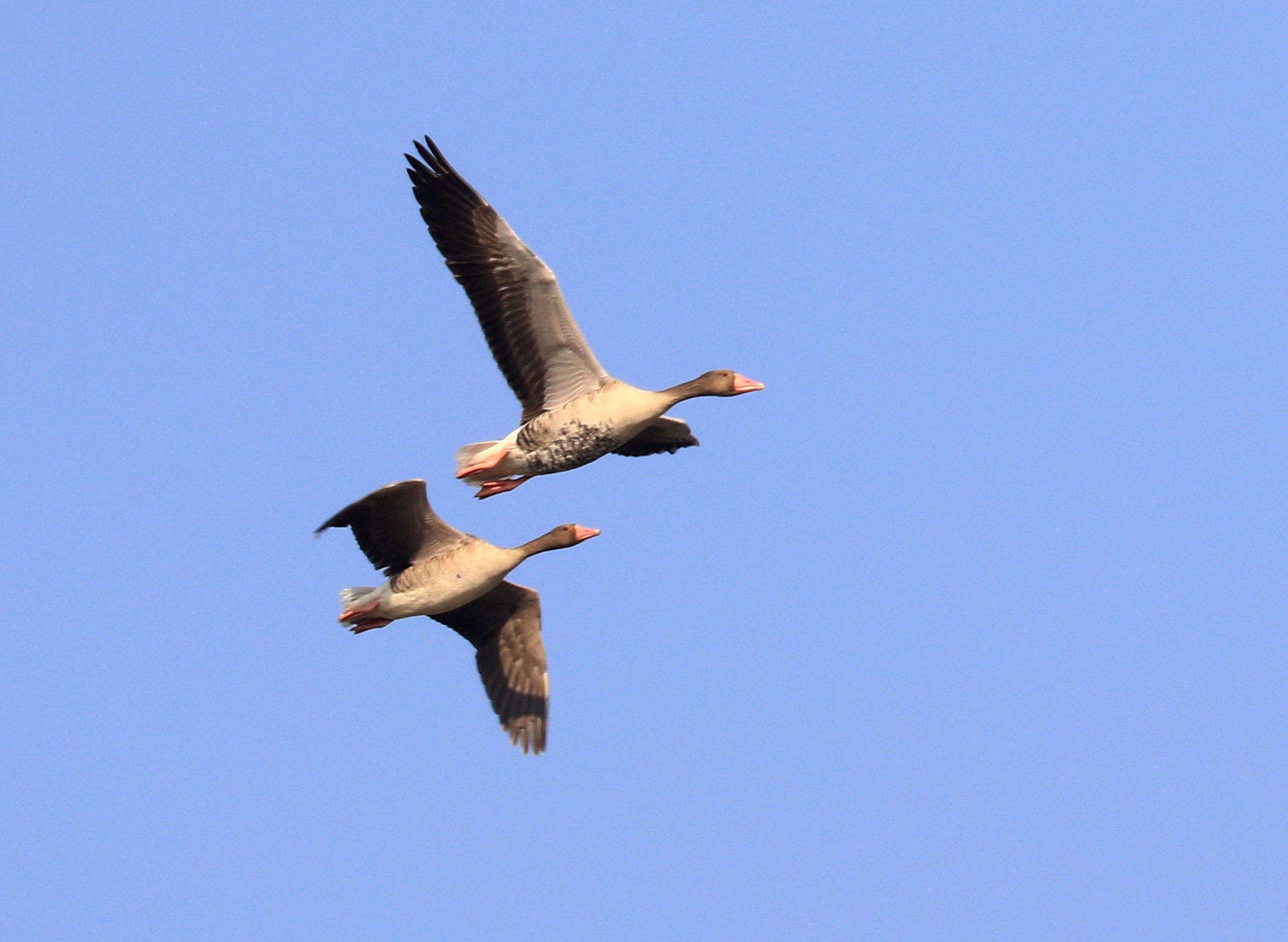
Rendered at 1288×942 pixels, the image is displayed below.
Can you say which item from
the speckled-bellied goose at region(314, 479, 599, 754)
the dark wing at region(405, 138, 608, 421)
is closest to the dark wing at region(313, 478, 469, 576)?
the speckled-bellied goose at region(314, 479, 599, 754)

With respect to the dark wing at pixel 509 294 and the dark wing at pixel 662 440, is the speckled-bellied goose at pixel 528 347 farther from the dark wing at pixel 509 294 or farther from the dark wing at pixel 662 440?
the dark wing at pixel 662 440

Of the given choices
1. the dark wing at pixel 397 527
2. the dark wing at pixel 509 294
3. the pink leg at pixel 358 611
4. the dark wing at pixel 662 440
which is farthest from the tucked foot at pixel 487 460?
the dark wing at pixel 662 440

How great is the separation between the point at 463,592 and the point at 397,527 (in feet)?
2.62

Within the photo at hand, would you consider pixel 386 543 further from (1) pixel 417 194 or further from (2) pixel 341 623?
(1) pixel 417 194

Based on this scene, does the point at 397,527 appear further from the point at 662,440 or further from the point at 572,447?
the point at 662,440

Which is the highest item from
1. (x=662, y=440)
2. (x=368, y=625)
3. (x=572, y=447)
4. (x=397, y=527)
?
(x=572, y=447)

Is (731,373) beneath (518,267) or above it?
beneath

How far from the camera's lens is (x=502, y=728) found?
1775 centimetres

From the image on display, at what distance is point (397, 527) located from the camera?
16016 millimetres

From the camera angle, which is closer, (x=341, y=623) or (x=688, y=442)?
(x=341, y=623)

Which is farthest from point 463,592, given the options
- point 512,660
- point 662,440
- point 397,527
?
point 662,440

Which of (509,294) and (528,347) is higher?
(509,294)

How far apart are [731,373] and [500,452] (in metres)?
2.24

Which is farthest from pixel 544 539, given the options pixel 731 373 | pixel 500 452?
pixel 731 373
